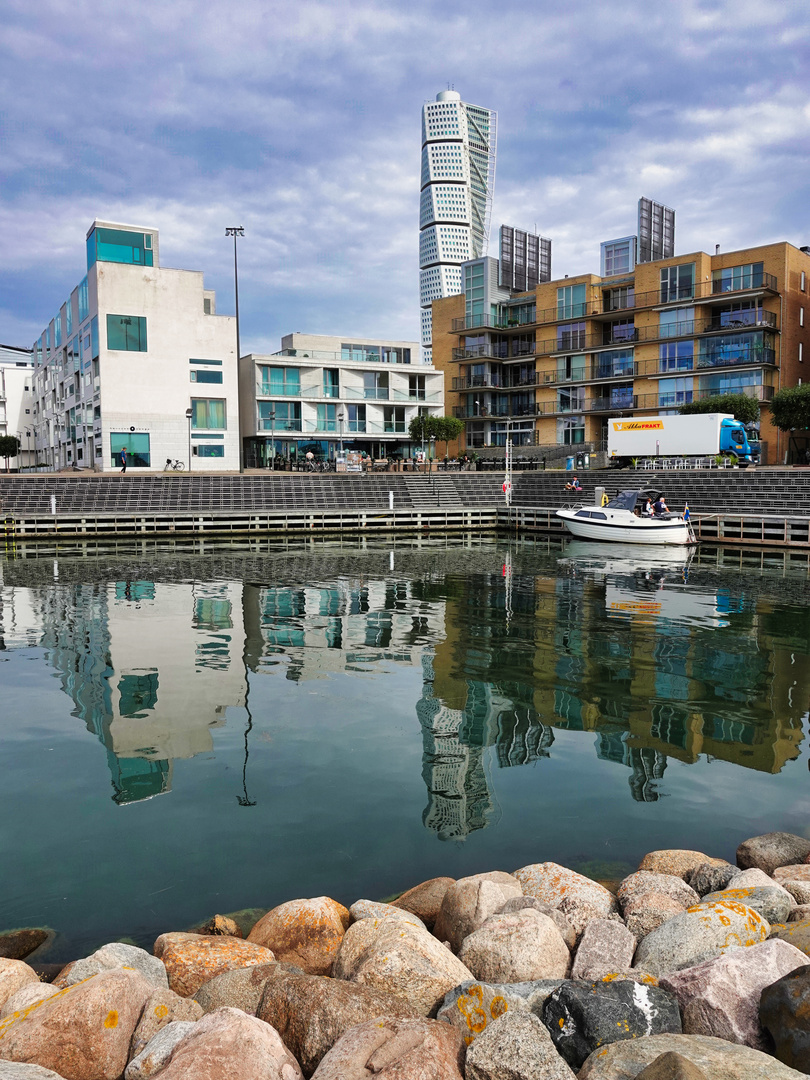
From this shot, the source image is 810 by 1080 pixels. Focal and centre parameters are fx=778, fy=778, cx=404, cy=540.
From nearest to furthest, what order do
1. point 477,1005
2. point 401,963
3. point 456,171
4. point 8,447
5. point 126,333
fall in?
point 477,1005
point 401,963
point 126,333
point 8,447
point 456,171

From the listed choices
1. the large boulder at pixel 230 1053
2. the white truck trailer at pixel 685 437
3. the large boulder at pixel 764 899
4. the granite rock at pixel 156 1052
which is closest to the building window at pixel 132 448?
the white truck trailer at pixel 685 437

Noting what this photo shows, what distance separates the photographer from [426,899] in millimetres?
6008

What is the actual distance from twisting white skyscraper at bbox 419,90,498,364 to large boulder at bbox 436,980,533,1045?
617 feet

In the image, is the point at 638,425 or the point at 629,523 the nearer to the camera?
the point at 629,523

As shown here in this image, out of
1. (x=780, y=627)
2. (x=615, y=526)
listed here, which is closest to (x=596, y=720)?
(x=780, y=627)

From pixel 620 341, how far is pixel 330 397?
22.6 m

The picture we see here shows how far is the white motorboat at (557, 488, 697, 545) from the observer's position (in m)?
31.8

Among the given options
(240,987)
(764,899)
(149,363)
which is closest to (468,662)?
(764,899)

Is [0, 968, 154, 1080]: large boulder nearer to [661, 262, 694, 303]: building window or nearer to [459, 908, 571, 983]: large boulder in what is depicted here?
[459, 908, 571, 983]: large boulder

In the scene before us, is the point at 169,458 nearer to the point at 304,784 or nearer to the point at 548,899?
the point at 304,784

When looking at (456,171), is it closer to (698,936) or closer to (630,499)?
(630,499)

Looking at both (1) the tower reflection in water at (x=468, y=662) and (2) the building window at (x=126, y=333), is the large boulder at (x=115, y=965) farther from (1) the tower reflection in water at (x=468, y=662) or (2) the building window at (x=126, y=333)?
(2) the building window at (x=126, y=333)

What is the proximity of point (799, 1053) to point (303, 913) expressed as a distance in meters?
3.21

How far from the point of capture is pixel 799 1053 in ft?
12.3
